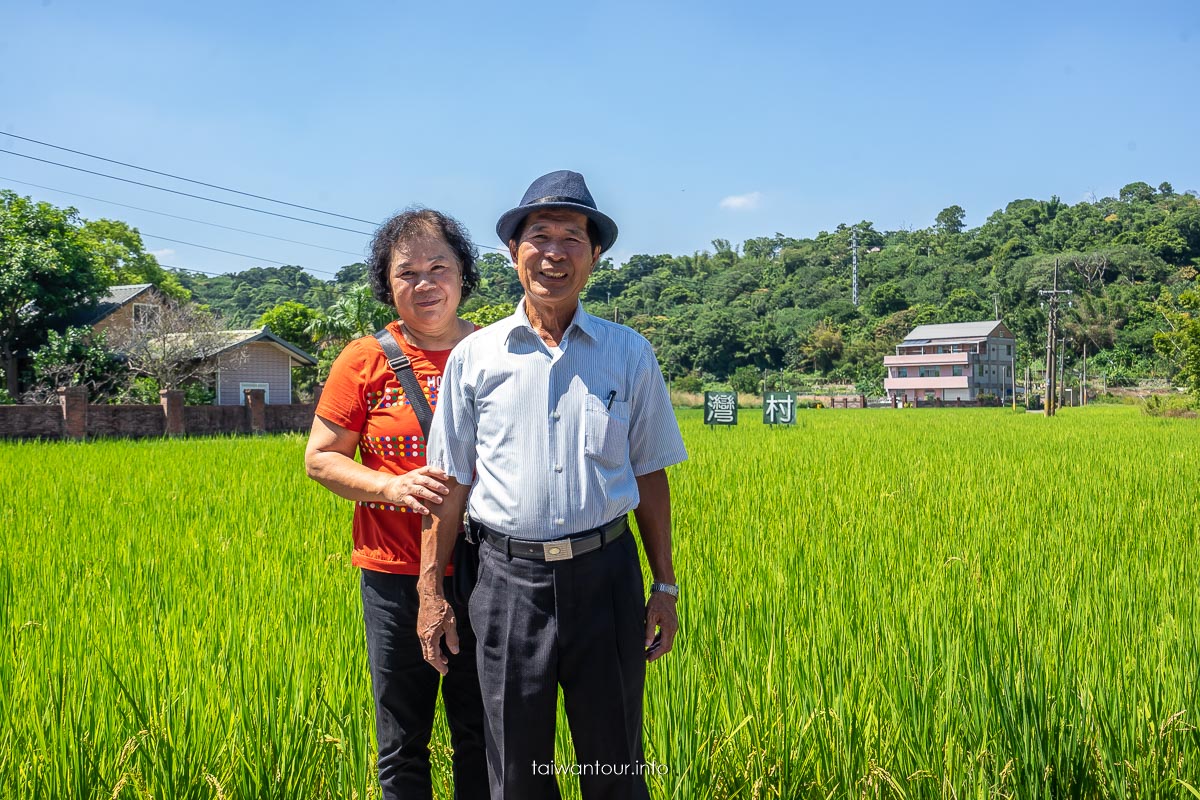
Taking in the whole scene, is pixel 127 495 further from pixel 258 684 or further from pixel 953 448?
pixel 953 448

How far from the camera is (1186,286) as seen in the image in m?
56.7

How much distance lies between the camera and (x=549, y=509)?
163 cm

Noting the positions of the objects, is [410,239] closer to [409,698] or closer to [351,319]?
[409,698]

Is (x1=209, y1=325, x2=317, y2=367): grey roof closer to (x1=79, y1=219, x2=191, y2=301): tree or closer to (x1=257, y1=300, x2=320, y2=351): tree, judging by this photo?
(x1=257, y1=300, x2=320, y2=351): tree

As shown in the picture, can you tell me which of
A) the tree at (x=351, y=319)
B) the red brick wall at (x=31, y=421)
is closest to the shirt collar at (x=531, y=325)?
the red brick wall at (x=31, y=421)

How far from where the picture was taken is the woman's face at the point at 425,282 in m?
2.02

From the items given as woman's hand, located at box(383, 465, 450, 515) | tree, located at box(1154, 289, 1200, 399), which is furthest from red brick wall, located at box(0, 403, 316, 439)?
tree, located at box(1154, 289, 1200, 399)

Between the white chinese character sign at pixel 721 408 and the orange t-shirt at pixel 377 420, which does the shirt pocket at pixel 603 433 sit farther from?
the white chinese character sign at pixel 721 408

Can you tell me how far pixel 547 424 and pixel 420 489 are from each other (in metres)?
0.28

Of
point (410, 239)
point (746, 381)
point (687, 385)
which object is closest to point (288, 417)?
point (410, 239)

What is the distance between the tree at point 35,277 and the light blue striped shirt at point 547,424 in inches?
846

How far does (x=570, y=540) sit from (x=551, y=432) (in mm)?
200

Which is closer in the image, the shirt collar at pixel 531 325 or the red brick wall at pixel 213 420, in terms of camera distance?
the shirt collar at pixel 531 325

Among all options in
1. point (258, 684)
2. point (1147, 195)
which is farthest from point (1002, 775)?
point (1147, 195)
